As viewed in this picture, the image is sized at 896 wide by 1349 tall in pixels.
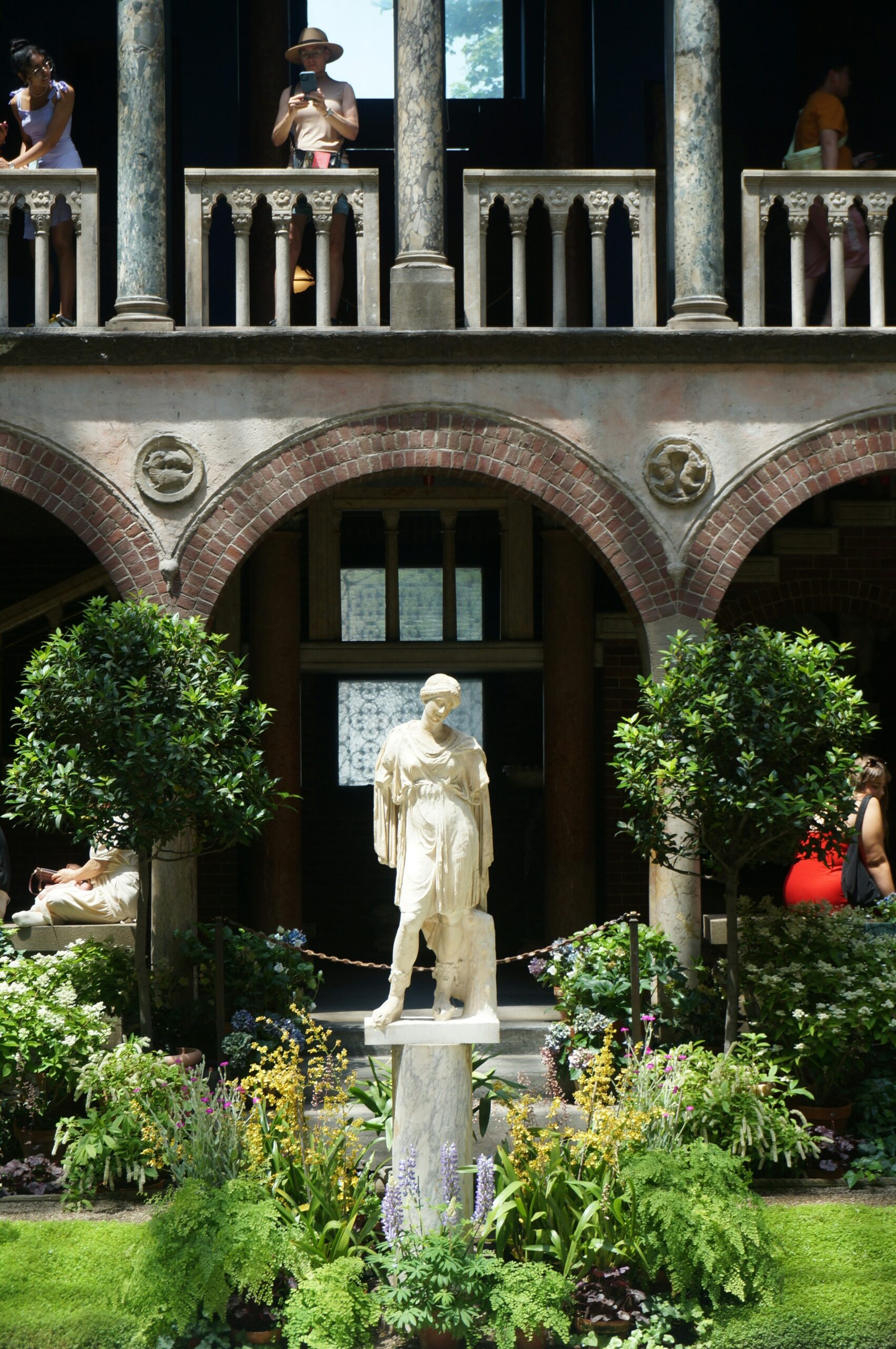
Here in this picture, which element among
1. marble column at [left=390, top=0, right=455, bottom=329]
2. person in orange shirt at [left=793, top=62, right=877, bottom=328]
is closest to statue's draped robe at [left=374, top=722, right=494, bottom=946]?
marble column at [left=390, top=0, right=455, bottom=329]

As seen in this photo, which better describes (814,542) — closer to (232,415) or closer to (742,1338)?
(232,415)

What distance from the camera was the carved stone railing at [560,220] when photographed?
10.6m

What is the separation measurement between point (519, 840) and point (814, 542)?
3538mm

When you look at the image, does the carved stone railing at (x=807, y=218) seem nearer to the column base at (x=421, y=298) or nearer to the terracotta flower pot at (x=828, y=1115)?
the column base at (x=421, y=298)

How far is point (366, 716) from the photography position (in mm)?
14414

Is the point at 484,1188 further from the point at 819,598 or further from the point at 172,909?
the point at 819,598

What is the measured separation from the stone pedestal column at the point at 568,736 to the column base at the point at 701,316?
9.38ft

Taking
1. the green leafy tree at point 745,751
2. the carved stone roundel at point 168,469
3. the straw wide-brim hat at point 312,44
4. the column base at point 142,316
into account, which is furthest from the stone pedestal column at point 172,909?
the straw wide-brim hat at point 312,44

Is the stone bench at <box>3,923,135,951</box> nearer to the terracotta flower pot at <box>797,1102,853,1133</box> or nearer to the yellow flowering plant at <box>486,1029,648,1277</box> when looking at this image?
the yellow flowering plant at <box>486,1029,648,1277</box>

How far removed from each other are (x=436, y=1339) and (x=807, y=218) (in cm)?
728

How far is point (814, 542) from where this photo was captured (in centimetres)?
1324

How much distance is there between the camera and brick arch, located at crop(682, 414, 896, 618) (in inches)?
413

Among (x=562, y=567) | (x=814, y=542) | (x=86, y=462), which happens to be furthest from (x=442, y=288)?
(x=814, y=542)

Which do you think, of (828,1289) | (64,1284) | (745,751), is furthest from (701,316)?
(64,1284)
